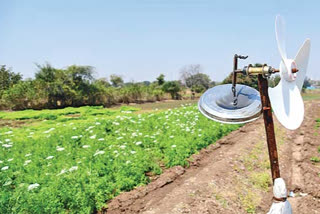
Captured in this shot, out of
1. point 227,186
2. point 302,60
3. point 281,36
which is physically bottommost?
point 227,186

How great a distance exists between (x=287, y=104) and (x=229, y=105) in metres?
0.53

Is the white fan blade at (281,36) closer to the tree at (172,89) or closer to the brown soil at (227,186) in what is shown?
the brown soil at (227,186)

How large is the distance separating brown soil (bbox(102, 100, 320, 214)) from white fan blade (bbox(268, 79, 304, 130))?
8.08 ft

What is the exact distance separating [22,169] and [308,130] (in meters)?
10.1

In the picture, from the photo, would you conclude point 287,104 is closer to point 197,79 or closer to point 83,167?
point 83,167

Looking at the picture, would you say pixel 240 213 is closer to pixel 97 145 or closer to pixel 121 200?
pixel 121 200

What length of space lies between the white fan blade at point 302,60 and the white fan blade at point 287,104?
20 cm

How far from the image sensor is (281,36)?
1877 millimetres

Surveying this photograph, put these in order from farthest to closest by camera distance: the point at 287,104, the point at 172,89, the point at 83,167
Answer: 1. the point at 172,89
2. the point at 83,167
3. the point at 287,104

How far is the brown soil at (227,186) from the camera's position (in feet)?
12.6

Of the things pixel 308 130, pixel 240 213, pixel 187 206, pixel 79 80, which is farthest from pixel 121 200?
pixel 79 80

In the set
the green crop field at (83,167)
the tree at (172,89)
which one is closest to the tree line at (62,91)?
the tree at (172,89)

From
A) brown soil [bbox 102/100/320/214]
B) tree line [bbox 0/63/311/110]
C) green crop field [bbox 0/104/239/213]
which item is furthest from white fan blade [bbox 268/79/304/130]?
tree line [bbox 0/63/311/110]

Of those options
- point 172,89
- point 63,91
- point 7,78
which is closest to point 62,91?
point 63,91
